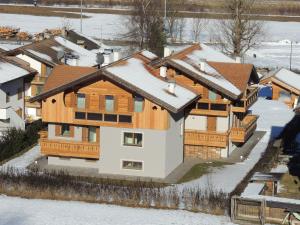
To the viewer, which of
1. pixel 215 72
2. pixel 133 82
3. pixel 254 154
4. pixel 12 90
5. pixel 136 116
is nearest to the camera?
pixel 133 82

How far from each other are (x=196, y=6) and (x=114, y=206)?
11301 cm

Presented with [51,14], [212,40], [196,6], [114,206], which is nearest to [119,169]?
[114,206]

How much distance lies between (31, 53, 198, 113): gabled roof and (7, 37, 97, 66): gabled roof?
10.0 m

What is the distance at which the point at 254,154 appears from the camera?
42.6 m

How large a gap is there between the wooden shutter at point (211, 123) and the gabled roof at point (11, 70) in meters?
13.5

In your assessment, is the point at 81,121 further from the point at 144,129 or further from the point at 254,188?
the point at 254,188

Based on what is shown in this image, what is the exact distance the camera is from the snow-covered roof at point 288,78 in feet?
201

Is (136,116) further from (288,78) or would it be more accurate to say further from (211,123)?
(288,78)

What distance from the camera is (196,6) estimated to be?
142 m

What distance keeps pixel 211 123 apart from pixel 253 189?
28.5 ft

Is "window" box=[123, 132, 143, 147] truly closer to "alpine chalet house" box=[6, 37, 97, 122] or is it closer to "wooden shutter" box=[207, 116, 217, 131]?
"wooden shutter" box=[207, 116, 217, 131]

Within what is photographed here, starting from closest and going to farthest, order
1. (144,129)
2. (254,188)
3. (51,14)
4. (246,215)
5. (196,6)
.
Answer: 1. (246,215)
2. (254,188)
3. (144,129)
4. (51,14)
5. (196,6)

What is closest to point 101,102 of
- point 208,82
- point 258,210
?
point 208,82

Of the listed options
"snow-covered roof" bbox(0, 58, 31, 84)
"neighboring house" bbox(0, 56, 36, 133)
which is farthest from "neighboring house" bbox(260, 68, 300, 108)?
"snow-covered roof" bbox(0, 58, 31, 84)
